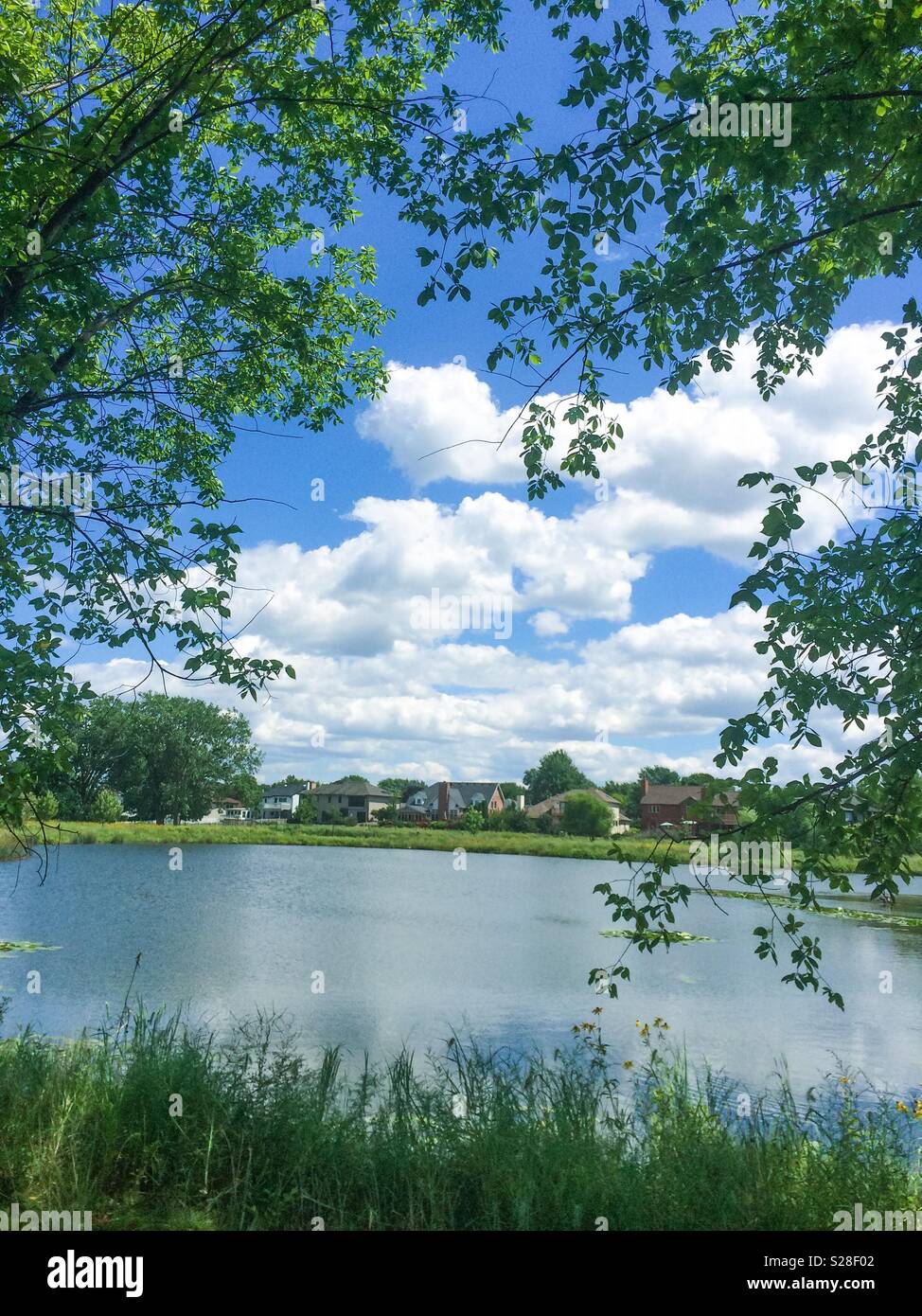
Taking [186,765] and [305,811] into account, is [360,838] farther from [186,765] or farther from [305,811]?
[305,811]

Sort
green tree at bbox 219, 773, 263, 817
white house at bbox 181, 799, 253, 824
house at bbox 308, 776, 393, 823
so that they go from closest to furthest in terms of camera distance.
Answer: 1. green tree at bbox 219, 773, 263, 817
2. white house at bbox 181, 799, 253, 824
3. house at bbox 308, 776, 393, 823

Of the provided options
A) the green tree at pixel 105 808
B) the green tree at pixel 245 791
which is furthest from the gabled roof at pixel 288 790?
the green tree at pixel 105 808

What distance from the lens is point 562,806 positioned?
68.8 m

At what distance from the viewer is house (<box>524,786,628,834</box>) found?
215 ft

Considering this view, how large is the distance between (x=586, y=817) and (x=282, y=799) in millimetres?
42395

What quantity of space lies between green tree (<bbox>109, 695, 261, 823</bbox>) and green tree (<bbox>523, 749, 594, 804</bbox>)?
3463cm

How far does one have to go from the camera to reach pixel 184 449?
29.6 feet

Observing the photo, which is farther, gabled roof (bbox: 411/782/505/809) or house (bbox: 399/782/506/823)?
gabled roof (bbox: 411/782/505/809)

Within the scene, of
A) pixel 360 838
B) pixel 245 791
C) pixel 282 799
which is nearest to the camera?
pixel 360 838

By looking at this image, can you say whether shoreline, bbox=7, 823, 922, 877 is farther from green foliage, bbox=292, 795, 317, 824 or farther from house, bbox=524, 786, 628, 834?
green foliage, bbox=292, 795, 317, 824

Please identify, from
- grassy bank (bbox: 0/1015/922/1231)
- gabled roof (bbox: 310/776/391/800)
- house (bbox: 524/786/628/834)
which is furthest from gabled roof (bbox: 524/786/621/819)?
grassy bank (bbox: 0/1015/922/1231)

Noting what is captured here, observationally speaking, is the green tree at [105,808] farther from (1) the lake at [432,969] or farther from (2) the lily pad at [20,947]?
(2) the lily pad at [20,947]

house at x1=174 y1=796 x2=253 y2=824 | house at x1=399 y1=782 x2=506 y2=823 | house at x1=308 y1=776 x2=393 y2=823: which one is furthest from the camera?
house at x1=308 y1=776 x2=393 y2=823

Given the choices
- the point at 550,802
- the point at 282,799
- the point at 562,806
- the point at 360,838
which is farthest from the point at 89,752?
the point at 282,799
